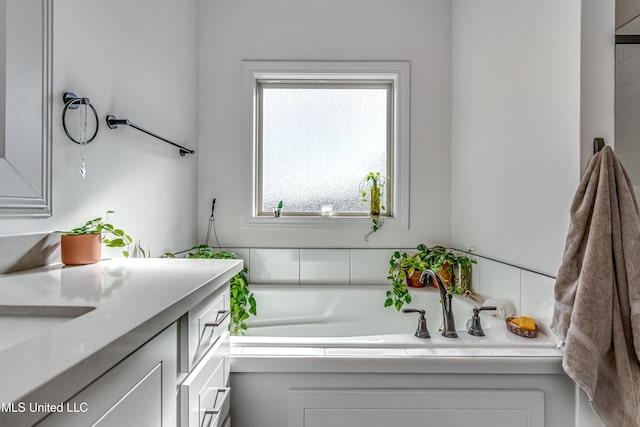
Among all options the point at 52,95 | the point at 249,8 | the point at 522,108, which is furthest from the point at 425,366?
the point at 249,8

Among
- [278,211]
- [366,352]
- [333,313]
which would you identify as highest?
[278,211]

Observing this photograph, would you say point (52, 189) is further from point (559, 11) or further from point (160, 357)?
point (559, 11)

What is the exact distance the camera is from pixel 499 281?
155 cm

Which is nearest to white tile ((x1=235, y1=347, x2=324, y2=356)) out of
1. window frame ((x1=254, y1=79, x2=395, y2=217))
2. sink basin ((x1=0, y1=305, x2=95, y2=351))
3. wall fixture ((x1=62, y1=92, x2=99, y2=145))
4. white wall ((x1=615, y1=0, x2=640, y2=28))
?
sink basin ((x1=0, y1=305, x2=95, y2=351))

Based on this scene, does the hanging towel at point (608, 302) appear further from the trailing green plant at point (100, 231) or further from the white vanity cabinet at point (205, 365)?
the trailing green plant at point (100, 231)

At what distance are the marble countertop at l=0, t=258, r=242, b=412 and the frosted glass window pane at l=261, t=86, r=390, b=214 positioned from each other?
47.5 inches

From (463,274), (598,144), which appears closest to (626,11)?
(598,144)

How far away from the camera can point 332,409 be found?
1081mm

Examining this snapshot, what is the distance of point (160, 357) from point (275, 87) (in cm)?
195

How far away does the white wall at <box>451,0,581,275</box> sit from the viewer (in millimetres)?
1167

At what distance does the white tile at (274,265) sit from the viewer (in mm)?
2078

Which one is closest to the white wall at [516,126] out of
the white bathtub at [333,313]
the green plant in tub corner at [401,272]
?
the green plant in tub corner at [401,272]

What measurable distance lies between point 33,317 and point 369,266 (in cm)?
173

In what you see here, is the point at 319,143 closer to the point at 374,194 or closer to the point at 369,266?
the point at 374,194
